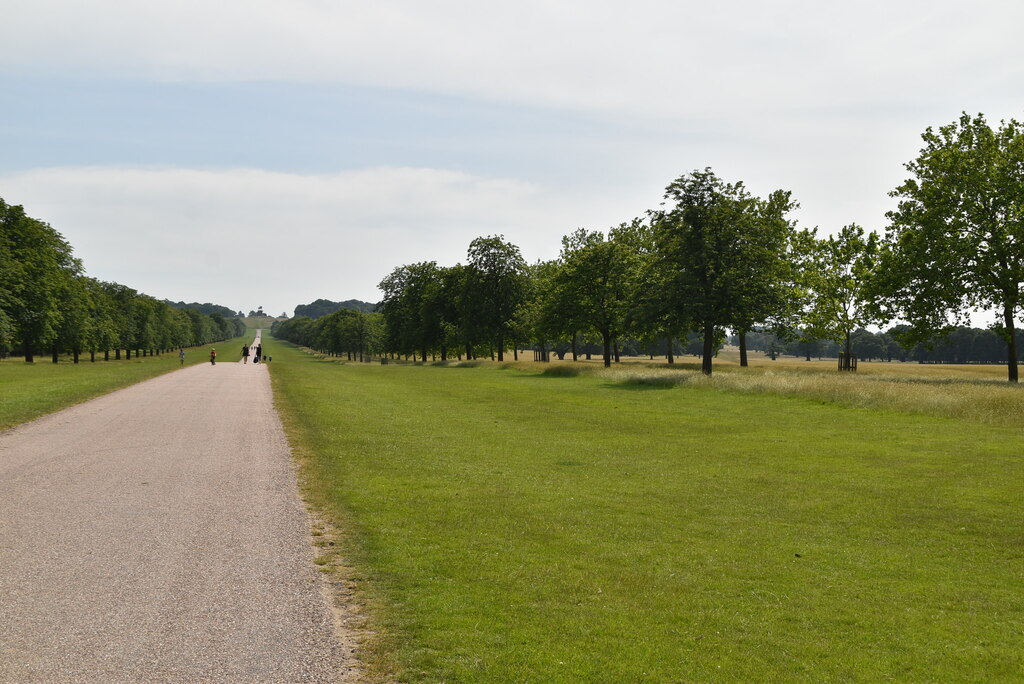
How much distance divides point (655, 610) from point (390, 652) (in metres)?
2.61

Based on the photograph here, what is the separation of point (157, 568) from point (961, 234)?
148ft

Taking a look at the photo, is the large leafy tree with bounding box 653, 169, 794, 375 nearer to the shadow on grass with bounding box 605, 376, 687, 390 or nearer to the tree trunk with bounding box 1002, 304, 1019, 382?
the shadow on grass with bounding box 605, 376, 687, 390

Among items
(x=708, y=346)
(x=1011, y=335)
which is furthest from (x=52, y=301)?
(x=1011, y=335)

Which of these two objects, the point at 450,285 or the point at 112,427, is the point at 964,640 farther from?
the point at 450,285

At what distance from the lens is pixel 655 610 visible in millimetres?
6422

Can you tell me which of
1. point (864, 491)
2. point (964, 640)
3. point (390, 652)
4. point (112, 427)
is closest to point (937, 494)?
point (864, 491)

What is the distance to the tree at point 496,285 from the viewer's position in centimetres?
7481

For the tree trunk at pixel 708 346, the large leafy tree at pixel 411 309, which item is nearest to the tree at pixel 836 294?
the tree trunk at pixel 708 346

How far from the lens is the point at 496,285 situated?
75125 millimetres

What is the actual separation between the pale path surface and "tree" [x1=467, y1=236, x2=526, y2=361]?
60051mm

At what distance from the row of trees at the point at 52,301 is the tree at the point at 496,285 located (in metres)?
40.8

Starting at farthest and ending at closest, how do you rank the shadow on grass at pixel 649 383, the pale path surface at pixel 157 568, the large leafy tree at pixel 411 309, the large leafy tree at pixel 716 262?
the large leafy tree at pixel 411 309 → the large leafy tree at pixel 716 262 → the shadow on grass at pixel 649 383 → the pale path surface at pixel 157 568

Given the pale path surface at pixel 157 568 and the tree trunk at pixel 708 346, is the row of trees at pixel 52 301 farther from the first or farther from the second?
the tree trunk at pixel 708 346

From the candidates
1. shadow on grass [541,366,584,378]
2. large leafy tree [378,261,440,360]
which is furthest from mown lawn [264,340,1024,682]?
large leafy tree [378,261,440,360]
